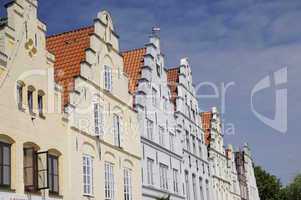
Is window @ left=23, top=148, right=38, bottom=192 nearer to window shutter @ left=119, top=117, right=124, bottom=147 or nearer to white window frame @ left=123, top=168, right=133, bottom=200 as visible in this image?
window shutter @ left=119, top=117, right=124, bottom=147

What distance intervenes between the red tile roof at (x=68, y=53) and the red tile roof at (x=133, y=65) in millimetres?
6016

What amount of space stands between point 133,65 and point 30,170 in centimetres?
1628

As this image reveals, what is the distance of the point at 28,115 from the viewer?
22.5 meters

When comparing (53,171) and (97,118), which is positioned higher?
(97,118)

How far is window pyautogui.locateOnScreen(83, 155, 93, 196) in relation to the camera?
26.8 metres

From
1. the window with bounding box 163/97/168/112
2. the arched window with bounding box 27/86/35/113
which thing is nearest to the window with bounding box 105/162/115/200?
the arched window with bounding box 27/86/35/113

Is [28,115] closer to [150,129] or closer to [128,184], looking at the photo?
[128,184]

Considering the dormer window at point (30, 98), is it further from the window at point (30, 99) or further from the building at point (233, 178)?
the building at point (233, 178)

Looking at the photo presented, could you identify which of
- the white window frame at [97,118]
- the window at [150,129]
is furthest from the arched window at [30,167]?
the window at [150,129]

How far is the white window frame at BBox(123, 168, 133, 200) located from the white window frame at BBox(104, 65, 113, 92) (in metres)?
4.51

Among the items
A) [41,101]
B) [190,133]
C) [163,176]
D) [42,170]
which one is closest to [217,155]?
[190,133]

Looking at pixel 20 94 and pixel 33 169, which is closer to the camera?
pixel 20 94

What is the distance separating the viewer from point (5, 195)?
2080 centimetres

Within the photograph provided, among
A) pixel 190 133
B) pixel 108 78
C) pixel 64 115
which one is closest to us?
pixel 64 115
